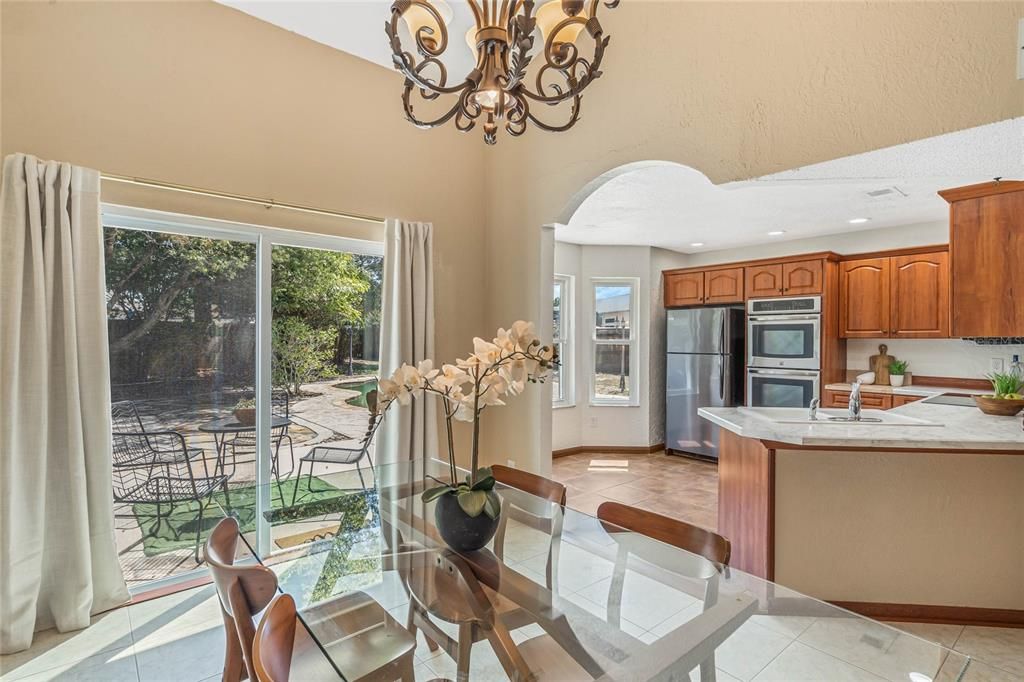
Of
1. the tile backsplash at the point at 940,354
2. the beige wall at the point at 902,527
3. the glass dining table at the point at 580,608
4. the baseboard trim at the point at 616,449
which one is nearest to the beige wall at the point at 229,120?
the glass dining table at the point at 580,608

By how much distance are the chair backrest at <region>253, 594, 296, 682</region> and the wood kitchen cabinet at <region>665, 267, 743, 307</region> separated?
5434 millimetres

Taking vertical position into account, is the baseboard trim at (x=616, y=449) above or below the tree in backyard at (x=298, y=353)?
below

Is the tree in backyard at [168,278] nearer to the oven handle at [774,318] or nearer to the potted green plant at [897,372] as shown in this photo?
the oven handle at [774,318]

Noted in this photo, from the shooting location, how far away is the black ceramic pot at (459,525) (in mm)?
1433

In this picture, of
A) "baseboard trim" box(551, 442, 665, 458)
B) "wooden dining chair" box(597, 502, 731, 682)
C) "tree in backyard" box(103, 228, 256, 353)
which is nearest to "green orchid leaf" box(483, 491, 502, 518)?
"wooden dining chair" box(597, 502, 731, 682)

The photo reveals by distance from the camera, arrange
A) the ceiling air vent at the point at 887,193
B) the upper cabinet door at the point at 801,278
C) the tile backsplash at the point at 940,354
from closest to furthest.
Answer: the ceiling air vent at the point at 887,193 → the tile backsplash at the point at 940,354 → the upper cabinet door at the point at 801,278

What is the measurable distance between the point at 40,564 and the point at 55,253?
4.59ft

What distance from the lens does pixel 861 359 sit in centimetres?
501

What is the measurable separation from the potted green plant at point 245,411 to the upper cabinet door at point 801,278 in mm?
5032

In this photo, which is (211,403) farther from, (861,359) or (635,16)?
(861,359)

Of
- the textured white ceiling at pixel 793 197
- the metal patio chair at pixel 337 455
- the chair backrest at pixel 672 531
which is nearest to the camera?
the chair backrest at pixel 672 531

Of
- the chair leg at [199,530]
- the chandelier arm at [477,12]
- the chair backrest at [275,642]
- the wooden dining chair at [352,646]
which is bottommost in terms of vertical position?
the chair leg at [199,530]

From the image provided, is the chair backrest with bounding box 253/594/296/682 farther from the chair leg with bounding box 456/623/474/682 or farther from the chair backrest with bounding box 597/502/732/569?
the chair backrest with bounding box 597/502/732/569

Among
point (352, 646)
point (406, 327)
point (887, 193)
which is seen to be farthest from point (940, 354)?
point (352, 646)
